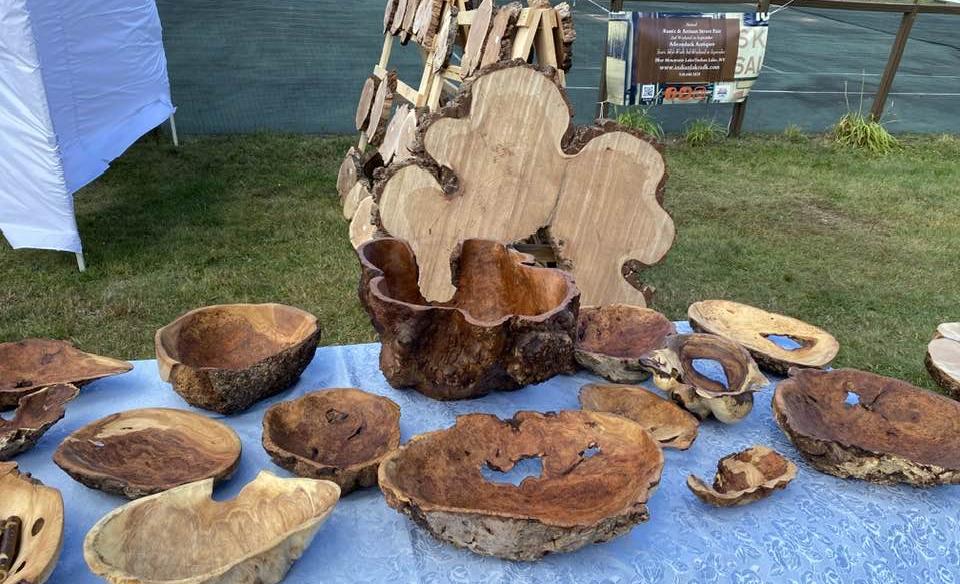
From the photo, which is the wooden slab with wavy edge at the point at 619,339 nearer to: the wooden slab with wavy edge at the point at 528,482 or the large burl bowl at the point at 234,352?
the wooden slab with wavy edge at the point at 528,482

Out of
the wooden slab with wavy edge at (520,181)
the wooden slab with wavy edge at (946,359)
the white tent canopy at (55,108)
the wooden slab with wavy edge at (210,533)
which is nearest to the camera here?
the wooden slab with wavy edge at (210,533)

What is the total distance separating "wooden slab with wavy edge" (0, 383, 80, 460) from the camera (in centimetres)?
134

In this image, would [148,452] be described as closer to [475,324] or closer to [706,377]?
[475,324]

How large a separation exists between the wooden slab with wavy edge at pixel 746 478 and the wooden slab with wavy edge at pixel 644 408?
103 mm

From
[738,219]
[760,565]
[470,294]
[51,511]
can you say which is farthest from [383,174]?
[738,219]

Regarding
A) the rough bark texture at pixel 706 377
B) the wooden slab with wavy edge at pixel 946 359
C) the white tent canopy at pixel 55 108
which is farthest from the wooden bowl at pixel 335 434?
the white tent canopy at pixel 55 108

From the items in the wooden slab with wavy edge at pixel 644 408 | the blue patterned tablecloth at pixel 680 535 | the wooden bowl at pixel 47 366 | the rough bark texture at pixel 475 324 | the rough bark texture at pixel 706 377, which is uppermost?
the rough bark texture at pixel 475 324

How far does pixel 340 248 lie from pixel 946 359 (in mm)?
3061

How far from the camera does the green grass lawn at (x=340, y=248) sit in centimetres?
341

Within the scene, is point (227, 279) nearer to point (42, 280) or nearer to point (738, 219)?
point (42, 280)

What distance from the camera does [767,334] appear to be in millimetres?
1905

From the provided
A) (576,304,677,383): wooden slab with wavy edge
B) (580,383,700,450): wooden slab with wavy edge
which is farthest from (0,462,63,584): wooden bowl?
(576,304,677,383): wooden slab with wavy edge

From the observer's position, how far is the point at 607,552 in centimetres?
125

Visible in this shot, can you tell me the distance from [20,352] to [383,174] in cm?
112
